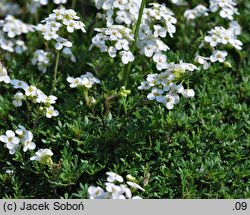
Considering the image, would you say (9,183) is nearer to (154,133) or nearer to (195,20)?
(154,133)

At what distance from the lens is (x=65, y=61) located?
5.22 m

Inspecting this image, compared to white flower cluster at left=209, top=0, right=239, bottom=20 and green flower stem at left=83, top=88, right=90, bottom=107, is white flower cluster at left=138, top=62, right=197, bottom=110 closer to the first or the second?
green flower stem at left=83, top=88, right=90, bottom=107

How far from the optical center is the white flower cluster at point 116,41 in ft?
14.5

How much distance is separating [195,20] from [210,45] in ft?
4.01

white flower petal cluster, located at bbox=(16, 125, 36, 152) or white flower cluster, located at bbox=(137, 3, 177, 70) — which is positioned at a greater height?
white flower cluster, located at bbox=(137, 3, 177, 70)

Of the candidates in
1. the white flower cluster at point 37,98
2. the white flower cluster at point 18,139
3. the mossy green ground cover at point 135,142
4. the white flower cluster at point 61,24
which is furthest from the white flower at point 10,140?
the white flower cluster at point 61,24

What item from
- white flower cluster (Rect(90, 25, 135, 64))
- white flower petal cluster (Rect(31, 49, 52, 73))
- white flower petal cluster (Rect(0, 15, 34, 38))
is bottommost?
white flower petal cluster (Rect(31, 49, 52, 73))

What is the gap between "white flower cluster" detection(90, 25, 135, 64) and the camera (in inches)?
174

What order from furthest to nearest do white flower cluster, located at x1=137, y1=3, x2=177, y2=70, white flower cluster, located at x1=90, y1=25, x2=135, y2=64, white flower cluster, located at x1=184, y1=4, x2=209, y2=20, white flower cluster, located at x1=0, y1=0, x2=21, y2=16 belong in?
white flower cluster, located at x1=0, y1=0, x2=21, y2=16 → white flower cluster, located at x1=184, y1=4, x2=209, y2=20 → white flower cluster, located at x1=137, y1=3, x2=177, y2=70 → white flower cluster, located at x1=90, y1=25, x2=135, y2=64

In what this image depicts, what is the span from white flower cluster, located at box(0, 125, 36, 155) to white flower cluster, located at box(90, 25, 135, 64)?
3.17 ft

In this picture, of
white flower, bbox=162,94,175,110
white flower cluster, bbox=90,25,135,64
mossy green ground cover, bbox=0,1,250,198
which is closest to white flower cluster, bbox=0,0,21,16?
mossy green ground cover, bbox=0,1,250,198

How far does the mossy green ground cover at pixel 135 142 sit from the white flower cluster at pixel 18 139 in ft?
0.40
